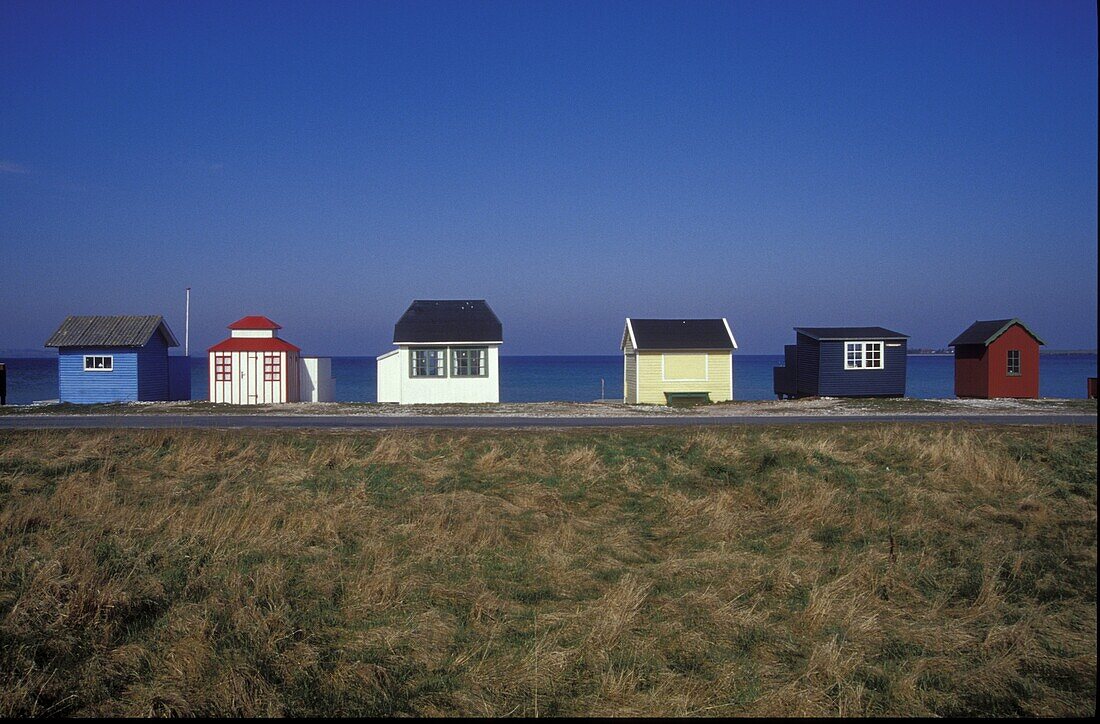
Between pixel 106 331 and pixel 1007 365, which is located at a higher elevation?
pixel 106 331

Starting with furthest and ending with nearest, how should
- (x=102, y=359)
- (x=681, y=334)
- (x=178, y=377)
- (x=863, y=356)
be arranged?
1. (x=178, y=377)
2. (x=681, y=334)
3. (x=863, y=356)
4. (x=102, y=359)

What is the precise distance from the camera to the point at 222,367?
3103cm

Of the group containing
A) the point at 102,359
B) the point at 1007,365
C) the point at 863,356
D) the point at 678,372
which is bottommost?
the point at 678,372

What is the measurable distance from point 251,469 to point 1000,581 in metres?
11.8

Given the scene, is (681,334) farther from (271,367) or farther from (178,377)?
(178,377)

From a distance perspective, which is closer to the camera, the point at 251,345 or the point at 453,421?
the point at 453,421

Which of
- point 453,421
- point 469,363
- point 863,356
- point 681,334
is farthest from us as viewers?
point 681,334

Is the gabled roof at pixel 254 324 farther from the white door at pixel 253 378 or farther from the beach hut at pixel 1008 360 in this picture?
the beach hut at pixel 1008 360

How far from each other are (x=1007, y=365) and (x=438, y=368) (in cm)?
2302

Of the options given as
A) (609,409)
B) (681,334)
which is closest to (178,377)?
(609,409)

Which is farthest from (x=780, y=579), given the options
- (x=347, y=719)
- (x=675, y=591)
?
(x=347, y=719)

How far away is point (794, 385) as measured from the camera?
1435 inches

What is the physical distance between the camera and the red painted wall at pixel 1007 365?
1304 inches

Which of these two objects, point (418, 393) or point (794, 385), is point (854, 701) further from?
point (794, 385)
